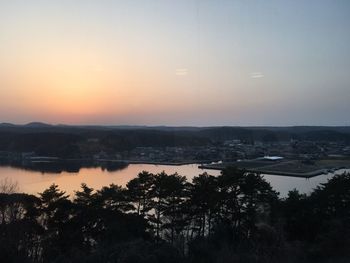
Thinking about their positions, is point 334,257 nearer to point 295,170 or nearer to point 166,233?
point 166,233

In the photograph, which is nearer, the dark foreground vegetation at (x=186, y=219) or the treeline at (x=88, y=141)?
the dark foreground vegetation at (x=186, y=219)

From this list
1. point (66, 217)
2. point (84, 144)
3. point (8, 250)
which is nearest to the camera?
point (8, 250)

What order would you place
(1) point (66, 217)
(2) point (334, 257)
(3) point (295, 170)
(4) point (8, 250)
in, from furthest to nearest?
1. (3) point (295, 170)
2. (1) point (66, 217)
3. (2) point (334, 257)
4. (4) point (8, 250)

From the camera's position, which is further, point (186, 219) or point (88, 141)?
point (88, 141)

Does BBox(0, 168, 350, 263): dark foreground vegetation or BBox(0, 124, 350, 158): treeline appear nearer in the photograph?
BBox(0, 168, 350, 263): dark foreground vegetation

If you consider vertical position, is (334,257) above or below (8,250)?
below

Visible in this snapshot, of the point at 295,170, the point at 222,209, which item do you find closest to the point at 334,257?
the point at 222,209

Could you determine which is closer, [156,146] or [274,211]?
[274,211]
